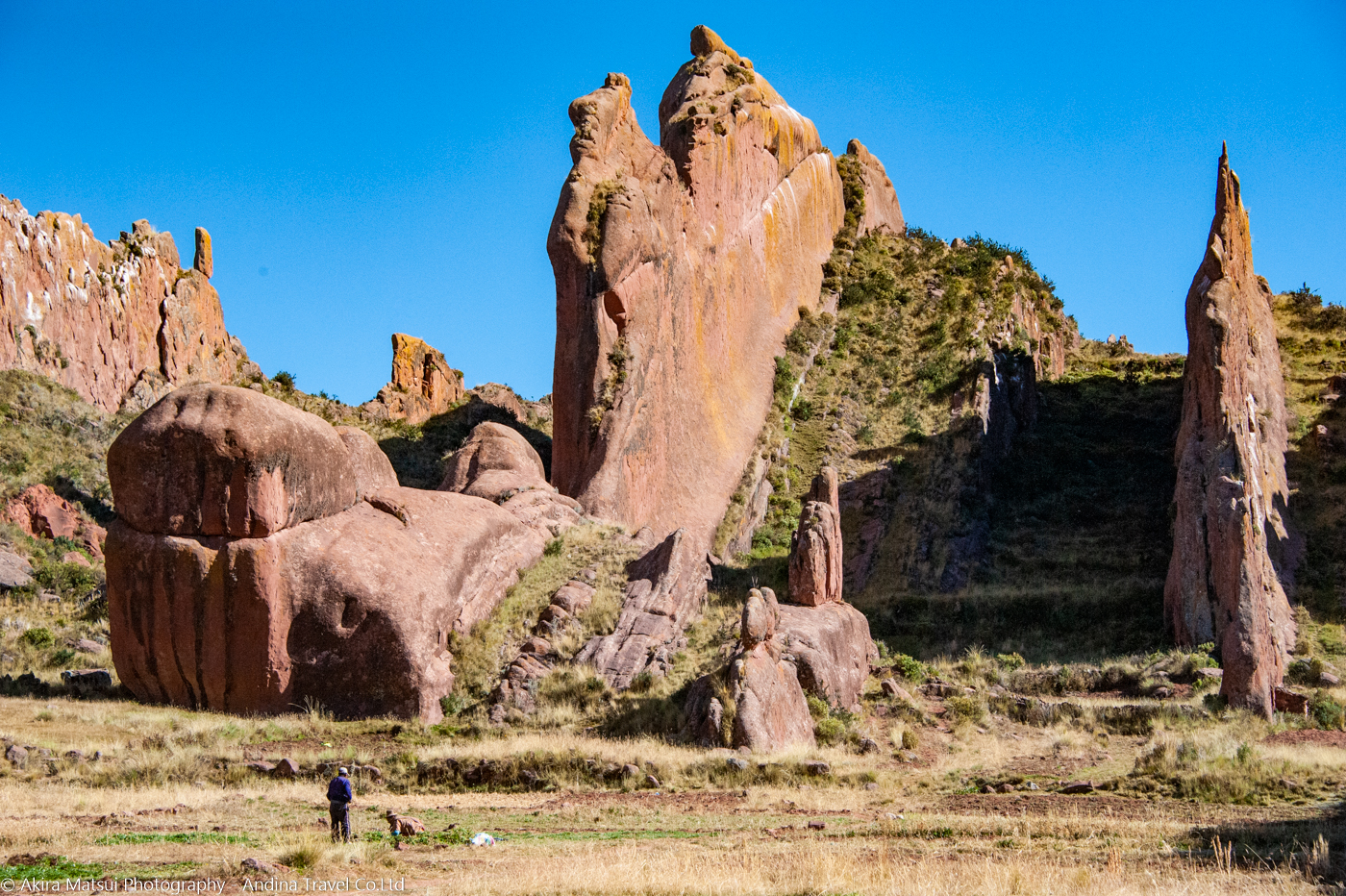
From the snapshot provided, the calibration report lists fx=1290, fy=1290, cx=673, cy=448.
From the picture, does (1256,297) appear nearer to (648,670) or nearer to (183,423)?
(648,670)

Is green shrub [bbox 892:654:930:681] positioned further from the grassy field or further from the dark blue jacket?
the dark blue jacket

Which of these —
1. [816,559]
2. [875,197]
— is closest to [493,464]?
[816,559]

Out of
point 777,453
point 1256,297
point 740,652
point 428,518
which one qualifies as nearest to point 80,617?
point 428,518

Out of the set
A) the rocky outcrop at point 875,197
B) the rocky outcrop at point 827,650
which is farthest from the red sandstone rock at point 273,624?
the rocky outcrop at point 875,197

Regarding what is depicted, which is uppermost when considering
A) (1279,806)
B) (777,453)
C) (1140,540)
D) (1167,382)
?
(1167,382)

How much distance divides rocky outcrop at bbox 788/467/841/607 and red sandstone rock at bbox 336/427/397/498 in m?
8.51

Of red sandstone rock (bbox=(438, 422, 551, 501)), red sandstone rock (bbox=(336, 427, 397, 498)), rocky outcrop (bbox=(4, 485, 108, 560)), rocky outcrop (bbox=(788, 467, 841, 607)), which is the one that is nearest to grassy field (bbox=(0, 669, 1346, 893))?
rocky outcrop (bbox=(788, 467, 841, 607))

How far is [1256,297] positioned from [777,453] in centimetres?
1504

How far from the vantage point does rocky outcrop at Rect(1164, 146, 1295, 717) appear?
25.0 metres

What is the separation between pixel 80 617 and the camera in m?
Answer: 30.9

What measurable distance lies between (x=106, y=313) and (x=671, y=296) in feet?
89.5

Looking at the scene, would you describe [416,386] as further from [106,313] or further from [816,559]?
[816,559]

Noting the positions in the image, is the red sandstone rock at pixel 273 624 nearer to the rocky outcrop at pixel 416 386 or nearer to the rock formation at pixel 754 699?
the rock formation at pixel 754 699

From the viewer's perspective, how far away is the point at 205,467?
21875mm
